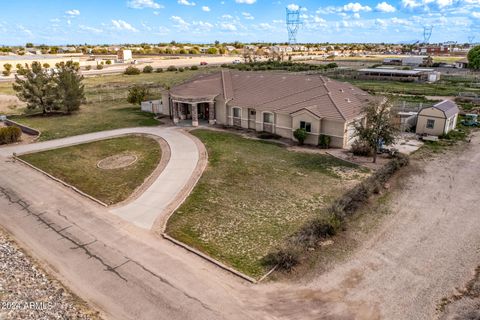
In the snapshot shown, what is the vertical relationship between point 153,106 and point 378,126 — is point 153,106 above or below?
below

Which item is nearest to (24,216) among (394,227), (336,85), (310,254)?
Answer: (310,254)

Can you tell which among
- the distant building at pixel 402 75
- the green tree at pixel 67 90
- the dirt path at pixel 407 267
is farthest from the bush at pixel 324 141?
the distant building at pixel 402 75

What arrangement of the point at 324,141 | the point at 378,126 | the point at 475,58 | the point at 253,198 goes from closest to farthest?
1. the point at 253,198
2. the point at 378,126
3. the point at 324,141
4. the point at 475,58

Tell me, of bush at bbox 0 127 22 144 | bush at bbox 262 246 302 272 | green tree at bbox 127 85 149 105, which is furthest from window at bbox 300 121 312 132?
bush at bbox 0 127 22 144

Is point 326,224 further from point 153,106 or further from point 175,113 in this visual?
point 153,106

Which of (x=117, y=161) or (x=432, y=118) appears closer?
(x=117, y=161)

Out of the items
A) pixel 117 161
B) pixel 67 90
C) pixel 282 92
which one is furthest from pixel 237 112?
pixel 67 90

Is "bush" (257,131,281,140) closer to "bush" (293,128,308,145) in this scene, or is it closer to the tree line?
"bush" (293,128,308,145)
